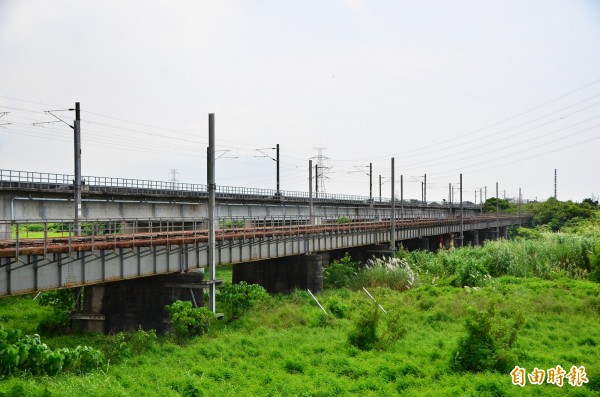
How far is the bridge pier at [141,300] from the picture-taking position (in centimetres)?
2680

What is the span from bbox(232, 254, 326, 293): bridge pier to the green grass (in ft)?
15.9

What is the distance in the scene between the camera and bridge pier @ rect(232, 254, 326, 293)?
121 ft

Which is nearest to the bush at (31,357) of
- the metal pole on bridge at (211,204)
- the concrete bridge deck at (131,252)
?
the concrete bridge deck at (131,252)

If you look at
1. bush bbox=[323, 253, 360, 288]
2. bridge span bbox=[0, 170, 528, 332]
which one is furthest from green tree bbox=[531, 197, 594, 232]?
bush bbox=[323, 253, 360, 288]

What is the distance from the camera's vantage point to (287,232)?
35000 mm

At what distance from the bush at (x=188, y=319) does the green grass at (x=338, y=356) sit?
2.00 ft

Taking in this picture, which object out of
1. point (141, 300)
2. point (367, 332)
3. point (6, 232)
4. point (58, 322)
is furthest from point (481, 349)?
point (58, 322)

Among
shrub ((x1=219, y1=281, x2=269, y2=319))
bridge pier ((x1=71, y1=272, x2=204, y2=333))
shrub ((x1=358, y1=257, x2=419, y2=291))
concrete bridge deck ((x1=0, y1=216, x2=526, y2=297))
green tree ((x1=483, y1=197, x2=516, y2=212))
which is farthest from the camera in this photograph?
green tree ((x1=483, y1=197, x2=516, y2=212))

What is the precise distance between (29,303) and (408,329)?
976 inches

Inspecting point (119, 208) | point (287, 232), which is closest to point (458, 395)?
point (287, 232)

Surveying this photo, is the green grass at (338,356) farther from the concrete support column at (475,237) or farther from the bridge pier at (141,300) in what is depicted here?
the concrete support column at (475,237)

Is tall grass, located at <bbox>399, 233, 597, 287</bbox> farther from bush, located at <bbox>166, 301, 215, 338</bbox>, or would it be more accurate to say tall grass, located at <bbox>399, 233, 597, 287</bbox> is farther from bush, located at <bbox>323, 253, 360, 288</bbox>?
bush, located at <bbox>166, 301, 215, 338</bbox>

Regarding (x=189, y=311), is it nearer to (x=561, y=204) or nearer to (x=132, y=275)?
(x=132, y=275)

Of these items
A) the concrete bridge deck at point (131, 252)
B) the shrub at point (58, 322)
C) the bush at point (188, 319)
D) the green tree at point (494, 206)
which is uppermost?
the green tree at point (494, 206)
